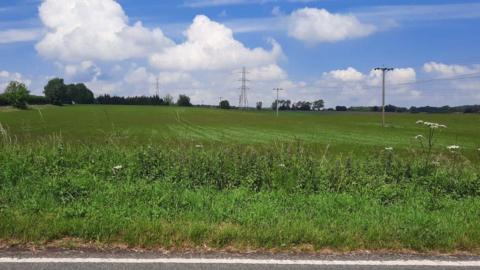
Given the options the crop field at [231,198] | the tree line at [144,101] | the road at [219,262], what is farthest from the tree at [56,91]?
the road at [219,262]

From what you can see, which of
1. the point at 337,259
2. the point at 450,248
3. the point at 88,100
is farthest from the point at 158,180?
the point at 88,100

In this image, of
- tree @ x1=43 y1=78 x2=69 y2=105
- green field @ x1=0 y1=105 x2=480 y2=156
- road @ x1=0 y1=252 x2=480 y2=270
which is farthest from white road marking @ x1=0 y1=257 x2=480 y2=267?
tree @ x1=43 y1=78 x2=69 y2=105

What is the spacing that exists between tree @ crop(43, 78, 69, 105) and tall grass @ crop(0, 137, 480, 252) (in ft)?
441

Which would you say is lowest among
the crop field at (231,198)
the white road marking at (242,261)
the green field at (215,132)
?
the green field at (215,132)

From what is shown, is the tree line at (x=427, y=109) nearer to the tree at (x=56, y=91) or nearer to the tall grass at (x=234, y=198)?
the tree at (x=56, y=91)

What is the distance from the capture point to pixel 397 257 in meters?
4.76

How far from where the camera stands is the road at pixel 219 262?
437 centimetres

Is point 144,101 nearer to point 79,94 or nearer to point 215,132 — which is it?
point 79,94

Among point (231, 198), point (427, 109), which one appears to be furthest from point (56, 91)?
point (231, 198)

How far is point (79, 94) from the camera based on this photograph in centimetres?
15212

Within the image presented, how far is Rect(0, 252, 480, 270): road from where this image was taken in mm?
4371

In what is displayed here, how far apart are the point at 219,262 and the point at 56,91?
151115mm

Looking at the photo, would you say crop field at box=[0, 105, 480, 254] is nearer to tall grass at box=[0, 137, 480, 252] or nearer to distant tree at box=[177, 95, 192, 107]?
tall grass at box=[0, 137, 480, 252]

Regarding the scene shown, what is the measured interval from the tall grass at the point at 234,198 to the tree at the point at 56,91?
13433 cm
